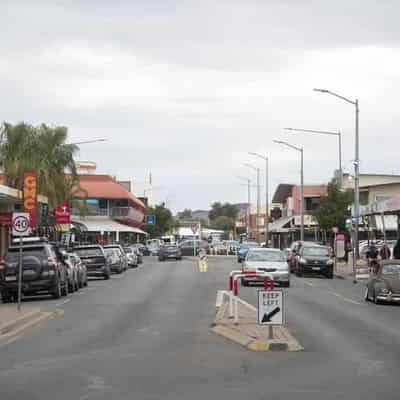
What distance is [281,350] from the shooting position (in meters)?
15.7

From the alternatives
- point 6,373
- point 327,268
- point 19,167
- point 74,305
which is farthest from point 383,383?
point 19,167

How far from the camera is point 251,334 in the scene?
1745cm

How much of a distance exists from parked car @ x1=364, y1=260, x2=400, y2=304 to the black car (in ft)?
62.7

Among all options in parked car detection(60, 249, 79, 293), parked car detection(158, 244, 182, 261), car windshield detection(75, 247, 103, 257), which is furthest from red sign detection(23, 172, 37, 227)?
parked car detection(158, 244, 182, 261)

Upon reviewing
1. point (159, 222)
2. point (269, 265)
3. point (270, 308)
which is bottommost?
point (270, 308)

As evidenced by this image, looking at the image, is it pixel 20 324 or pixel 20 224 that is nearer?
pixel 20 324

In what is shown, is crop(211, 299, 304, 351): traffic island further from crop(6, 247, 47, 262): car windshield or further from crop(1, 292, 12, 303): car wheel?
crop(1, 292, 12, 303): car wheel

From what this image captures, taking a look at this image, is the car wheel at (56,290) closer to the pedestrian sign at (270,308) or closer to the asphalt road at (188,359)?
the asphalt road at (188,359)

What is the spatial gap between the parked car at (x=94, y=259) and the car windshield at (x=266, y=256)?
9000 millimetres

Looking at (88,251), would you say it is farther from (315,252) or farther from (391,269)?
(391,269)

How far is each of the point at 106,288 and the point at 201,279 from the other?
6603 mm

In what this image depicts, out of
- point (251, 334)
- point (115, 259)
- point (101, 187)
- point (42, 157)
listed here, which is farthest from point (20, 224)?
point (101, 187)

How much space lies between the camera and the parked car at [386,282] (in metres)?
28.0

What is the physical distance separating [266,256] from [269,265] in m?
1.13
